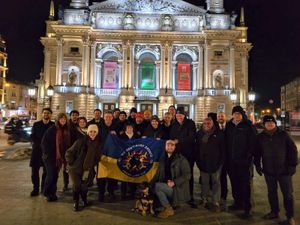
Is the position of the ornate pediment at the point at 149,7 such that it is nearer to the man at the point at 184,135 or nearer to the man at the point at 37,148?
the man at the point at 37,148

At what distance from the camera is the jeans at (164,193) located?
6680mm

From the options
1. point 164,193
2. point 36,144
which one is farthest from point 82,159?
point 164,193

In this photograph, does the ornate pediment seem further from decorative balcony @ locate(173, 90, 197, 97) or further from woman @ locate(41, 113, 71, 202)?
woman @ locate(41, 113, 71, 202)

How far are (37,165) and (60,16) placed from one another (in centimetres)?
4210

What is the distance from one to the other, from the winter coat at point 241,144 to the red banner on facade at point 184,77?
37.2 meters

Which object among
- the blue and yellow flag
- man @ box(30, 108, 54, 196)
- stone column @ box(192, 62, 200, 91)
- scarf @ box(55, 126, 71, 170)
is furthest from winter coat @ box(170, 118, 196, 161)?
stone column @ box(192, 62, 200, 91)

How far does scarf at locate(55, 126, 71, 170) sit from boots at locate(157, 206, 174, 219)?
3082 millimetres

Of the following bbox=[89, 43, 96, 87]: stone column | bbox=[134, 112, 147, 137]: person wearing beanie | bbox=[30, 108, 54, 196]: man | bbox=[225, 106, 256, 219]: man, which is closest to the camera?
bbox=[225, 106, 256, 219]: man

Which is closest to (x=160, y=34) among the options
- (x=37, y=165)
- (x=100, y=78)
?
(x=100, y=78)

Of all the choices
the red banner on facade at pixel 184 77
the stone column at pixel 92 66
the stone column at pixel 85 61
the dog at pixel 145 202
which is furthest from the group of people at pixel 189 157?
the stone column at pixel 92 66

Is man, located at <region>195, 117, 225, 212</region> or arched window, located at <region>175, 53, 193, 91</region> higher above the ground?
arched window, located at <region>175, 53, 193, 91</region>

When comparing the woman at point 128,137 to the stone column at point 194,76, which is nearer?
the woman at point 128,137

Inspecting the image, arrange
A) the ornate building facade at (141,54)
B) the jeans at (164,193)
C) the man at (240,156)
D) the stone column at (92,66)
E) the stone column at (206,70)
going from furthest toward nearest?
the stone column at (206,70) < the stone column at (92,66) < the ornate building facade at (141,54) < the man at (240,156) < the jeans at (164,193)

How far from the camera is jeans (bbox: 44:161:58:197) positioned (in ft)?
25.8
